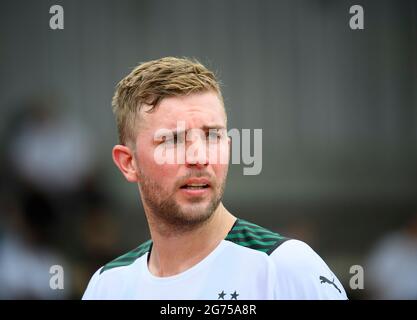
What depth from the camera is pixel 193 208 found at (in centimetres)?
264

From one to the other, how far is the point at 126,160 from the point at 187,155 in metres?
0.47

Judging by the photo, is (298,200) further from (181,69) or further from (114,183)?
(181,69)

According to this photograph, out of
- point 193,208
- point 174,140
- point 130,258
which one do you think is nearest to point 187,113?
point 174,140

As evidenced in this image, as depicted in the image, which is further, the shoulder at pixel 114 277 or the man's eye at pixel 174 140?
the shoulder at pixel 114 277

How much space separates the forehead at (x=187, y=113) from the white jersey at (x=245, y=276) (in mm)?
529

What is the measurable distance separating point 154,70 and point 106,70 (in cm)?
411

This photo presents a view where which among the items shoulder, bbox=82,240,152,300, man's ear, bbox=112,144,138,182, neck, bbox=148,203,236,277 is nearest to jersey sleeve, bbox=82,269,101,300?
shoulder, bbox=82,240,152,300

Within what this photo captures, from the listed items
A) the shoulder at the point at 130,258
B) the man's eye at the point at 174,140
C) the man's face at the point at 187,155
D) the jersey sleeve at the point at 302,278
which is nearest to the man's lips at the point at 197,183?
the man's face at the point at 187,155

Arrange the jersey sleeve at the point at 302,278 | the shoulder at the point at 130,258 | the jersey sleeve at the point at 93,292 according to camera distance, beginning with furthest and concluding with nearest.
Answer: the shoulder at the point at 130,258 → the jersey sleeve at the point at 93,292 → the jersey sleeve at the point at 302,278

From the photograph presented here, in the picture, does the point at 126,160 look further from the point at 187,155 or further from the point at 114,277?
the point at 114,277

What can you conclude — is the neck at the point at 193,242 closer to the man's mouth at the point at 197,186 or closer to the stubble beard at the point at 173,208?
the stubble beard at the point at 173,208

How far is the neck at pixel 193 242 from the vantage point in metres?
2.77

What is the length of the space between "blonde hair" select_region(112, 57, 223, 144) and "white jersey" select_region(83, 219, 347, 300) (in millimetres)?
666

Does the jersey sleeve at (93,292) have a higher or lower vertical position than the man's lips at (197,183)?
lower
